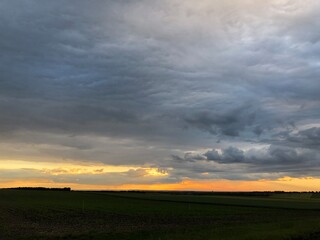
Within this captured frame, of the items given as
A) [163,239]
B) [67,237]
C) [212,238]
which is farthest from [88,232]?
[212,238]

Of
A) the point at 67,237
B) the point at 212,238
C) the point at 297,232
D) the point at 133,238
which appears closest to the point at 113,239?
the point at 133,238

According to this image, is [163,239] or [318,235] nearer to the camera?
[163,239]

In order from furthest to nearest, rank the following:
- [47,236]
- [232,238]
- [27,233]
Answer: [27,233] → [47,236] → [232,238]

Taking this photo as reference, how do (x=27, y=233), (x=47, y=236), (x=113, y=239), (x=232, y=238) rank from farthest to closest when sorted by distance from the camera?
(x=27, y=233) → (x=47, y=236) → (x=113, y=239) → (x=232, y=238)

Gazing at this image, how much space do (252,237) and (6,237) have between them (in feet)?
67.0

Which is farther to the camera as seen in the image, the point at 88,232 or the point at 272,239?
the point at 88,232

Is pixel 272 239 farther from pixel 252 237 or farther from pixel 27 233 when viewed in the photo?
pixel 27 233

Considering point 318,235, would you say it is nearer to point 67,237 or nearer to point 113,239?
point 113,239

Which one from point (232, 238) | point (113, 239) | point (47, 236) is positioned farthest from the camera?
point (47, 236)

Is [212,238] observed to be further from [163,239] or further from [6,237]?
[6,237]

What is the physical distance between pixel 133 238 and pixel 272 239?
11.2 metres

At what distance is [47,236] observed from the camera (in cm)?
3769

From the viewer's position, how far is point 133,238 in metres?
35.4

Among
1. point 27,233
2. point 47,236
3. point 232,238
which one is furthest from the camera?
point 27,233
